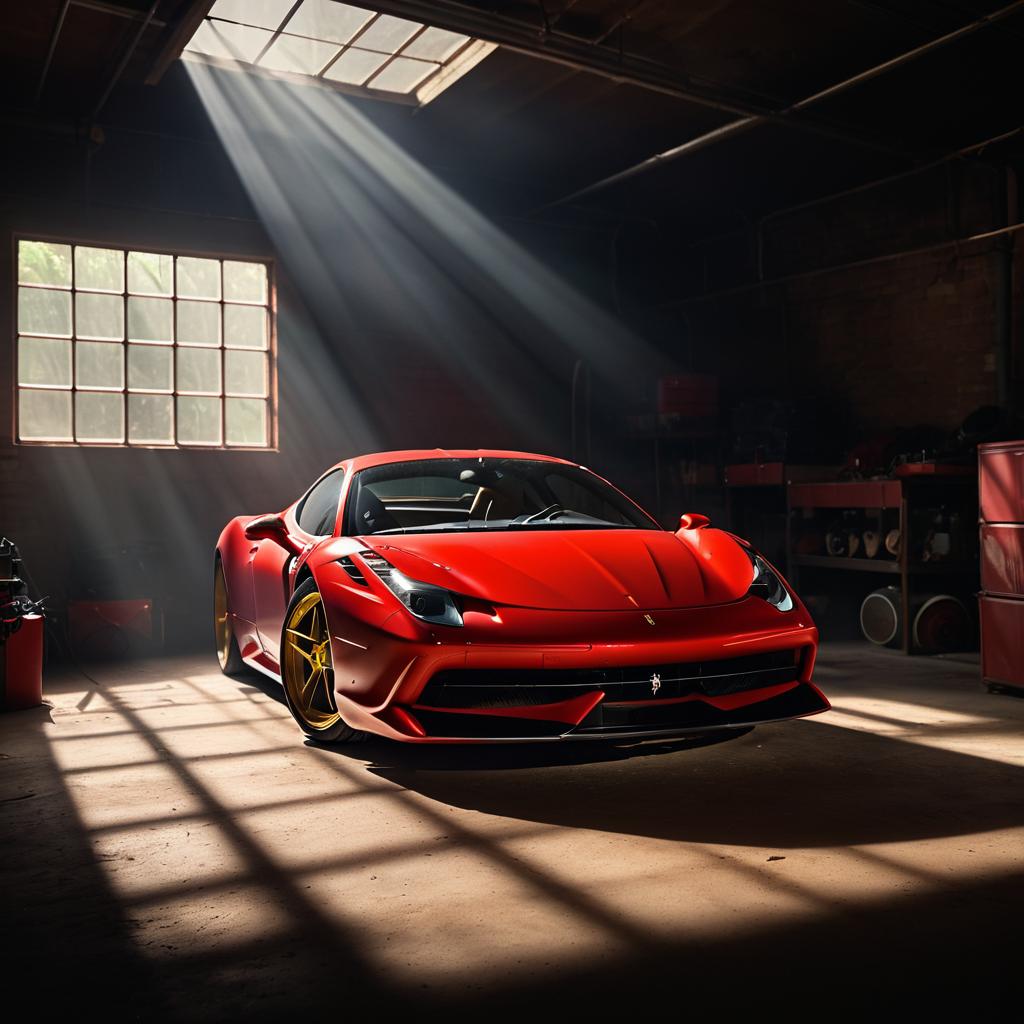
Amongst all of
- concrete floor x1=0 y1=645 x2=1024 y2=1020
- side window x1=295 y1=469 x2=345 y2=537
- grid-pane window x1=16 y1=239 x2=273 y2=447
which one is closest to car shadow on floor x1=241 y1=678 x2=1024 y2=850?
concrete floor x1=0 y1=645 x2=1024 y2=1020

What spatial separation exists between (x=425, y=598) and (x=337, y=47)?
5.05m

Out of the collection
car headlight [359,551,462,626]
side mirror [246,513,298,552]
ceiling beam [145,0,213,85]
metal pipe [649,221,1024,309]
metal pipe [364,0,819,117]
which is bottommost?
car headlight [359,551,462,626]

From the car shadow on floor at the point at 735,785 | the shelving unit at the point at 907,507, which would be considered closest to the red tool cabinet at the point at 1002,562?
the car shadow on floor at the point at 735,785

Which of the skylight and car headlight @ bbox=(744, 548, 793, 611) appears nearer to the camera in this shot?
car headlight @ bbox=(744, 548, 793, 611)

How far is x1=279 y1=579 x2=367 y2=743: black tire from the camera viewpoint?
13.0ft

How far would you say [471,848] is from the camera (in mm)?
2844

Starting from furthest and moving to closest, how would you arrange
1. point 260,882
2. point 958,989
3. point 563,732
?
point 563,732, point 260,882, point 958,989

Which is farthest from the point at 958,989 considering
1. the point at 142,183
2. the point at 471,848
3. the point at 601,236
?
the point at 601,236

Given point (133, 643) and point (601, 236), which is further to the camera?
point (601, 236)

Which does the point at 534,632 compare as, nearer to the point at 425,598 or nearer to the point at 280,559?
the point at 425,598

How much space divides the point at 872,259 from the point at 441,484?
433 cm

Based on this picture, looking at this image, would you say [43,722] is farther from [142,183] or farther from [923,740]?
[142,183]

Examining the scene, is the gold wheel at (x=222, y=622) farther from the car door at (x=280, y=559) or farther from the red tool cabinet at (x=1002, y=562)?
the red tool cabinet at (x=1002, y=562)

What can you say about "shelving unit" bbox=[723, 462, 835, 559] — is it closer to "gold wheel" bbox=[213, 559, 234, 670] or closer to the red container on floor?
"gold wheel" bbox=[213, 559, 234, 670]
